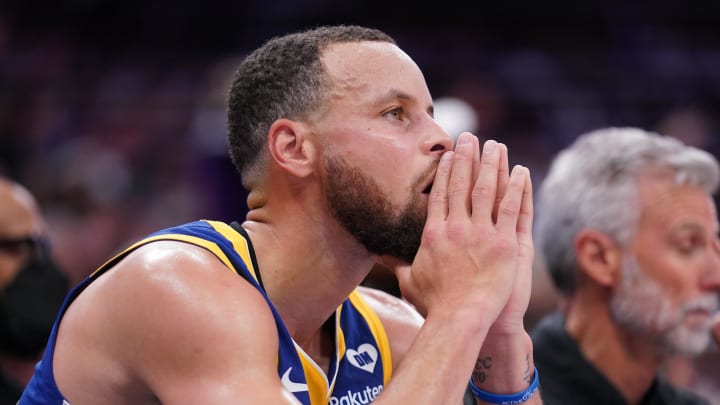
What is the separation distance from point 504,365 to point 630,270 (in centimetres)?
109

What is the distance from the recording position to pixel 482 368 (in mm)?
2721

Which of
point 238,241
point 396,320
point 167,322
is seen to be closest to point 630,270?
point 396,320

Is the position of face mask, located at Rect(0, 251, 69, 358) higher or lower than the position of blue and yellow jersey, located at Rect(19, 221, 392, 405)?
lower

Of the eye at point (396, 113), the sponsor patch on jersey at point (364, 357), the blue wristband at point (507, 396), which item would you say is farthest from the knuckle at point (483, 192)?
the sponsor patch on jersey at point (364, 357)

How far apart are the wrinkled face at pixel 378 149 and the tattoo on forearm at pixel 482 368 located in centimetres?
36

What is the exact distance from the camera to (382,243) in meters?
2.62

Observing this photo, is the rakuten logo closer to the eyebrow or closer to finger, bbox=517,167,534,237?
finger, bbox=517,167,534,237

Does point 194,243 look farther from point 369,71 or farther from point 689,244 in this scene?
point 689,244

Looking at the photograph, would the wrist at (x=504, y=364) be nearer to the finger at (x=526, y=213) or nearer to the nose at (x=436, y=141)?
the finger at (x=526, y=213)

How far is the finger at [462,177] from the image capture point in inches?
98.7

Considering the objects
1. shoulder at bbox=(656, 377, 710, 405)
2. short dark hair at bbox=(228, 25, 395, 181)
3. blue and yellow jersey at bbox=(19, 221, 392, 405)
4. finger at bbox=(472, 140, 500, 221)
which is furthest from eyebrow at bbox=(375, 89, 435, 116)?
shoulder at bbox=(656, 377, 710, 405)

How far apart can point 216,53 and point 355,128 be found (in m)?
9.31

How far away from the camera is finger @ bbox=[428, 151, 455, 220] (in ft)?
8.29

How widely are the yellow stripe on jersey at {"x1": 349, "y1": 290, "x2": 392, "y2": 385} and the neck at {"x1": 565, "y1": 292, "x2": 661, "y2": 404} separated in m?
0.94
